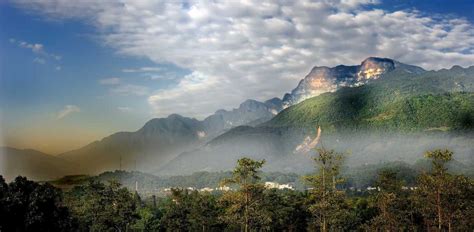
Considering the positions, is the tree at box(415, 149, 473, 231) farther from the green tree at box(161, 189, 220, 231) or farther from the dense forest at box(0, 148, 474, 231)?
the green tree at box(161, 189, 220, 231)

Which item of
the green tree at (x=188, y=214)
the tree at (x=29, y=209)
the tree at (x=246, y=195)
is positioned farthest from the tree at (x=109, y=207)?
the tree at (x=246, y=195)

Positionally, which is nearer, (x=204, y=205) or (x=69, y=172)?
(x=204, y=205)

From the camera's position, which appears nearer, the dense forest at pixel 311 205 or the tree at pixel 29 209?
the dense forest at pixel 311 205

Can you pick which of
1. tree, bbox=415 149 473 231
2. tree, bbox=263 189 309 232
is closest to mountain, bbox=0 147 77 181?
tree, bbox=263 189 309 232

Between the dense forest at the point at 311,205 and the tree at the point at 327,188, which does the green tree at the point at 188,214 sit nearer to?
the dense forest at the point at 311,205

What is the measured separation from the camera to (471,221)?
39688mm

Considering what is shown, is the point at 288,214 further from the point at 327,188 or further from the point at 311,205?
the point at 327,188

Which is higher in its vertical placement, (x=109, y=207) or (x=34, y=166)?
(x=34, y=166)

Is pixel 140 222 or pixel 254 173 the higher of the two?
pixel 254 173

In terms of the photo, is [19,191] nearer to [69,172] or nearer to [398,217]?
[398,217]

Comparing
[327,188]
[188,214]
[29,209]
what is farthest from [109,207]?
[327,188]

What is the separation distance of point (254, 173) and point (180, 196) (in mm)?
31845

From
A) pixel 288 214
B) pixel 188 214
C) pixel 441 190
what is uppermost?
pixel 441 190

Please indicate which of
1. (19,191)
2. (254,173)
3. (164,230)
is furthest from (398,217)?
(164,230)
